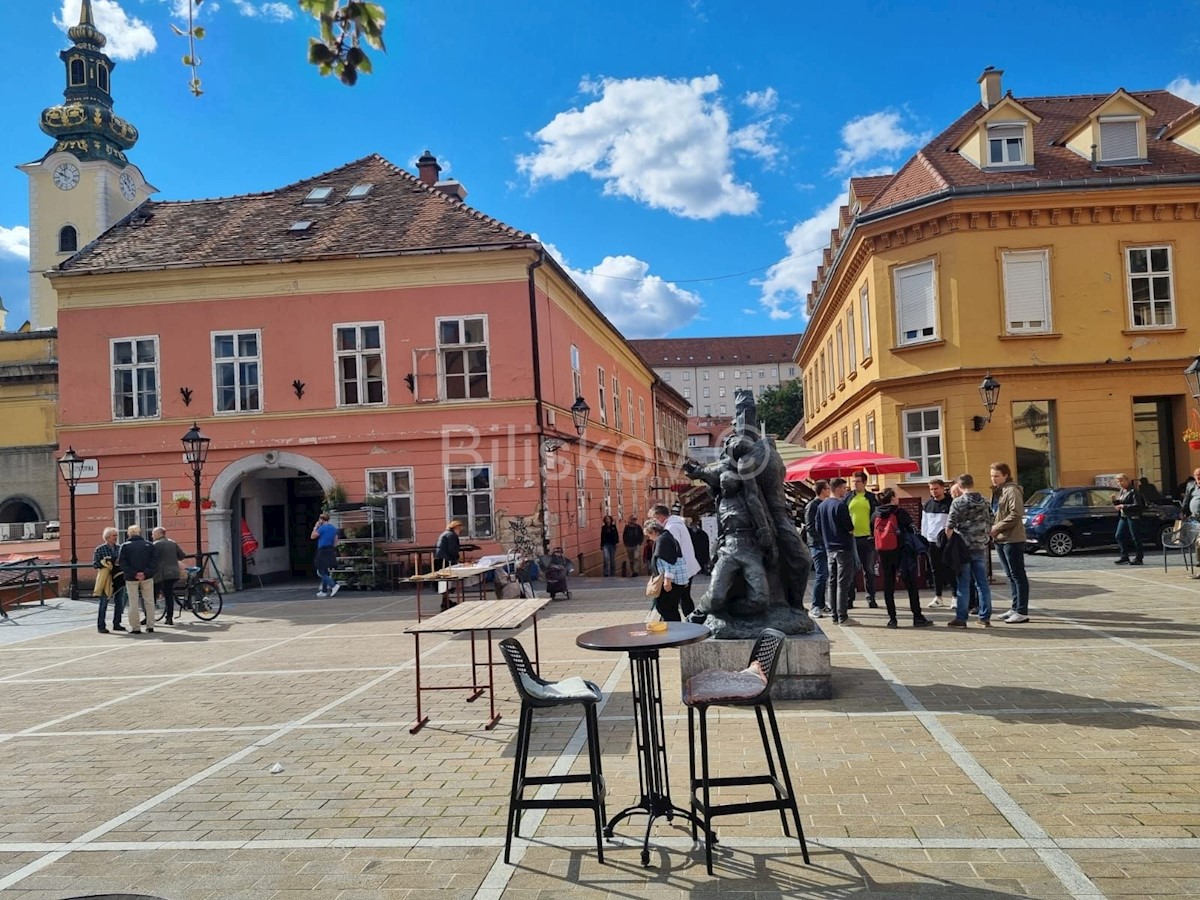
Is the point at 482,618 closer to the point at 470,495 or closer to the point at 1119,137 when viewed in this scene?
the point at 470,495

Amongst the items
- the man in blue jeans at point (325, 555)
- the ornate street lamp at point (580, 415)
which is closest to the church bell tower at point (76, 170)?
the ornate street lamp at point (580, 415)

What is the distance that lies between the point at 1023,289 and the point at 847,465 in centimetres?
961

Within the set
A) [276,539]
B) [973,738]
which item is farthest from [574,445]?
[973,738]

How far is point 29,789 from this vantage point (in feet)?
19.5

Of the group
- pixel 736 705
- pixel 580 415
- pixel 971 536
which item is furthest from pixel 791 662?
pixel 580 415

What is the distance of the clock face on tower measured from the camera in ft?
194

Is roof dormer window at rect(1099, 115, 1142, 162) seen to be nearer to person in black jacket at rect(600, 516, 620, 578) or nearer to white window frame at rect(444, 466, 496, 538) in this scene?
person in black jacket at rect(600, 516, 620, 578)

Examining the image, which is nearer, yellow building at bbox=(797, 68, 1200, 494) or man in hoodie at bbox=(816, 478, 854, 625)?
man in hoodie at bbox=(816, 478, 854, 625)

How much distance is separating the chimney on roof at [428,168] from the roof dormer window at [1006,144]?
1574cm

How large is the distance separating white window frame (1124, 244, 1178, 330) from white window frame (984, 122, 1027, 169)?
3.50m

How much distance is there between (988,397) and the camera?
19.9m

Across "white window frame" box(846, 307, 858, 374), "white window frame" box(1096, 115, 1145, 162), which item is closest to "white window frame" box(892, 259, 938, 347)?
"white window frame" box(846, 307, 858, 374)

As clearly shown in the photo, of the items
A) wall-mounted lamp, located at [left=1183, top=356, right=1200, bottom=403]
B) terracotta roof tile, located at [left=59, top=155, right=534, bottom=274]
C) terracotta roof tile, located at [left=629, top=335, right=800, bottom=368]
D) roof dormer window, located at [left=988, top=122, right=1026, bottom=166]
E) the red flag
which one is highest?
terracotta roof tile, located at [left=629, top=335, right=800, bottom=368]

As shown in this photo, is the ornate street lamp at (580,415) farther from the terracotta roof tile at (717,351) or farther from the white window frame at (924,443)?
the terracotta roof tile at (717,351)
